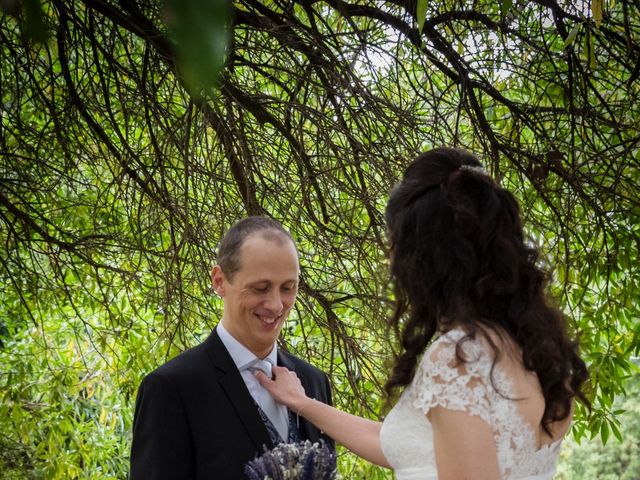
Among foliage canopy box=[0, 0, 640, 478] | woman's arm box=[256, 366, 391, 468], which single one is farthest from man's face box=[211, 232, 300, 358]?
foliage canopy box=[0, 0, 640, 478]

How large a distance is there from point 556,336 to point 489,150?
2.11 metres

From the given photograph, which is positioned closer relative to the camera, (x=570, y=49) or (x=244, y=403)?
(x=244, y=403)

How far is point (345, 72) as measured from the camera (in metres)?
3.34

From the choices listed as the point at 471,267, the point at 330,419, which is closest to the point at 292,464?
the point at 330,419

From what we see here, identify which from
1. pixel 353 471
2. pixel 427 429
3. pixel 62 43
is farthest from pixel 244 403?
pixel 353 471

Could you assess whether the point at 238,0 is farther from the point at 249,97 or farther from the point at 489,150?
the point at 489,150

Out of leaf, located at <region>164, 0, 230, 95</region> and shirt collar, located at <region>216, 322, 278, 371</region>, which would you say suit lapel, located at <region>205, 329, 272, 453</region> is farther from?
leaf, located at <region>164, 0, 230, 95</region>

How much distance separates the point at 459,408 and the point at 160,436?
77cm

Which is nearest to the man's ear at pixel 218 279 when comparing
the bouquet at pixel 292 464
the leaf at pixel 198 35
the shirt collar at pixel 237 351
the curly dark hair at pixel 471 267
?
the shirt collar at pixel 237 351

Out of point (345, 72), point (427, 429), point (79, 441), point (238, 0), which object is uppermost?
point (238, 0)

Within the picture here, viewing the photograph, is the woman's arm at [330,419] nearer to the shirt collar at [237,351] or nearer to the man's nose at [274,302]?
the shirt collar at [237,351]

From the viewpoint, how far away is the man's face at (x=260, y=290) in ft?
8.02

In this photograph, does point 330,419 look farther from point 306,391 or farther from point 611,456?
point 611,456

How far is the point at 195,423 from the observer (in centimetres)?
231
